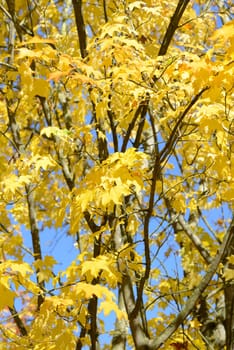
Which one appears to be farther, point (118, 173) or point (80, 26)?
point (80, 26)

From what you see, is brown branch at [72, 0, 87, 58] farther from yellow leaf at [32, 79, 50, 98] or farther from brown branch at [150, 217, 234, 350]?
brown branch at [150, 217, 234, 350]

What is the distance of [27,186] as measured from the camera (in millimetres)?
4273

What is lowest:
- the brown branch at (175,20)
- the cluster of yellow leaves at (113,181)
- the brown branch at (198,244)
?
the cluster of yellow leaves at (113,181)

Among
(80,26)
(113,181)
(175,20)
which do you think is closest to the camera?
(113,181)

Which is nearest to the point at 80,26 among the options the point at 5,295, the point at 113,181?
the point at 113,181

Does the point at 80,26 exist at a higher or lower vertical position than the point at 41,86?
higher

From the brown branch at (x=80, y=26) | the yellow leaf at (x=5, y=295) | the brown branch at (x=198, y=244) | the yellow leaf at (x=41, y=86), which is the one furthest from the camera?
the brown branch at (x=198, y=244)

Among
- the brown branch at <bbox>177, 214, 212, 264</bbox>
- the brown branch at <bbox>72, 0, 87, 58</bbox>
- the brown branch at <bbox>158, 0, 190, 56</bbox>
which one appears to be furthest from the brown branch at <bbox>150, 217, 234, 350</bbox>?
the brown branch at <bbox>72, 0, 87, 58</bbox>

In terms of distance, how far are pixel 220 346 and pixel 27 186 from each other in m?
2.50

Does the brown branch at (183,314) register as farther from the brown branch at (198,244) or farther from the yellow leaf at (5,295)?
the brown branch at (198,244)

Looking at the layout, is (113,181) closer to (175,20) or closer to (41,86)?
(41,86)

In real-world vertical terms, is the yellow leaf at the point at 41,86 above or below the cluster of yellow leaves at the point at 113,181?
above

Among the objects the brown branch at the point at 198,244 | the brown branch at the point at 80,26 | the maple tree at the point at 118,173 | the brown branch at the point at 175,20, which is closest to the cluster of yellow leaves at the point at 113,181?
the maple tree at the point at 118,173

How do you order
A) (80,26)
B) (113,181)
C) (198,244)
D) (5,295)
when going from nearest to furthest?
(5,295), (113,181), (80,26), (198,244)
